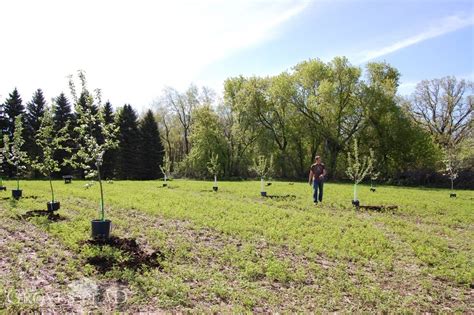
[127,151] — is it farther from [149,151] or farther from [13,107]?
[13,107]

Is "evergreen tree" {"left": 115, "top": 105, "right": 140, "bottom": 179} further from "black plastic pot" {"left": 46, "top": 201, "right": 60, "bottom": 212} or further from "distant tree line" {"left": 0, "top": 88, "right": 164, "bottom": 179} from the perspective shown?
"black plastic pot" {"left": 46, "top": 201, "right": 60, "bottom": 212}

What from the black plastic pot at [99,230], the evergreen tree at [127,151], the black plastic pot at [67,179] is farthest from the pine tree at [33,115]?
the black plastic pot at [99,230]

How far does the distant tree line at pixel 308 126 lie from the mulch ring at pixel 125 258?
31.6 m

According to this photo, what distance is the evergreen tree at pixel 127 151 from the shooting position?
48.8m

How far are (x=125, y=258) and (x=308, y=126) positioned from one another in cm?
4043

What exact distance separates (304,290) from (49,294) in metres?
4.20

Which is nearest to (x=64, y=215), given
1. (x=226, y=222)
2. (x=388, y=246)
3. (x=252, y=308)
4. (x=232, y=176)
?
(x=226, y=222)

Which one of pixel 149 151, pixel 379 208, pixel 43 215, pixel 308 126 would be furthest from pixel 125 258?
pixel 149 151

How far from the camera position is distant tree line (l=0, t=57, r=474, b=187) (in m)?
41.5

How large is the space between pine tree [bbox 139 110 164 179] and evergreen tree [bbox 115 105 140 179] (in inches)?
28.8

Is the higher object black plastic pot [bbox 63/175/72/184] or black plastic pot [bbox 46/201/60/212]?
black plastic pot [bbox 63/175/72/184]

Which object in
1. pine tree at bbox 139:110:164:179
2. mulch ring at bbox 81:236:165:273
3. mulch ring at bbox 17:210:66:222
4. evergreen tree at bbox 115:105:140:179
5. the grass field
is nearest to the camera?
the grass field

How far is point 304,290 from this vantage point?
6.30 m

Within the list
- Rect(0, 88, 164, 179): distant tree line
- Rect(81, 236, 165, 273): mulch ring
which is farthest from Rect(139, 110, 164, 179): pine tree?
Rect(81, 236, 165, 273): mulch ring
